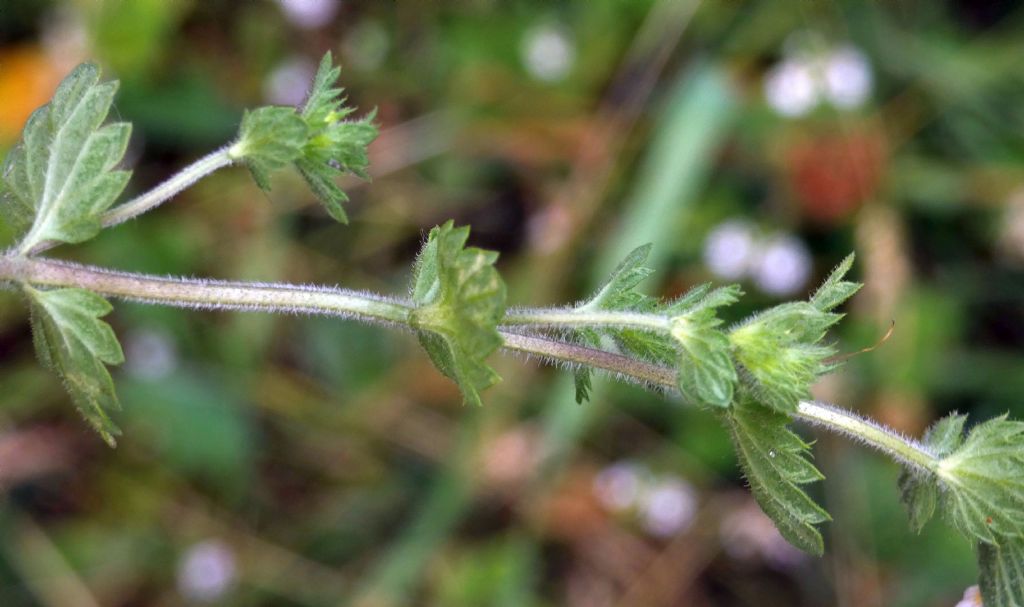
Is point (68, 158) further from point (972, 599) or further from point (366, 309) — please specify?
point (972, 599)

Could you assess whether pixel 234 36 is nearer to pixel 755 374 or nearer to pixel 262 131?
pixel 262 131

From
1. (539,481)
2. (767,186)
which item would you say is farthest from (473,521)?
(767,186)

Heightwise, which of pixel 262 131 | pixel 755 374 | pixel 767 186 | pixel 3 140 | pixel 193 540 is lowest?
pixel 755 374

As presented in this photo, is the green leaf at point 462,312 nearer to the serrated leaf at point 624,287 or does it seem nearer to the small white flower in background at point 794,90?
the serrated leaf at point 624,287

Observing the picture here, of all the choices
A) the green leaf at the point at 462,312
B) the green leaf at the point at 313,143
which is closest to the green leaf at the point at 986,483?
the green leaf at the point at 462,312

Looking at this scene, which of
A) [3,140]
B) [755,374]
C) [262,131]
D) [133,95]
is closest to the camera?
[755,374]

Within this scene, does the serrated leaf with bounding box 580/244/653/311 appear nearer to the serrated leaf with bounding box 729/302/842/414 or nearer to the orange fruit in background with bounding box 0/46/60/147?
the serrated leaf with bounding box 729/302/842/414
